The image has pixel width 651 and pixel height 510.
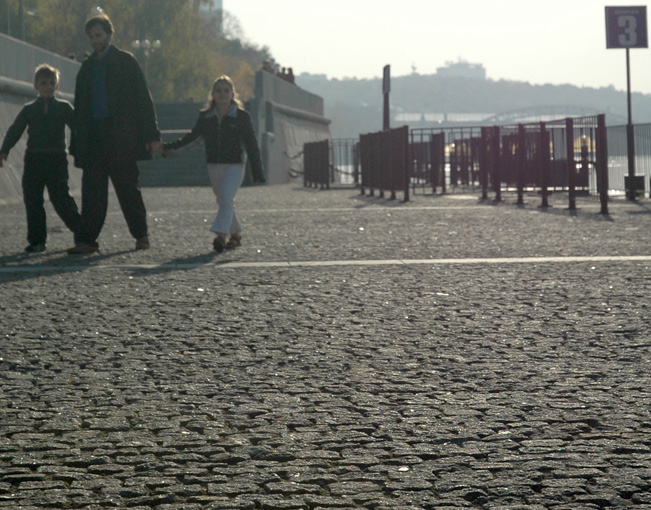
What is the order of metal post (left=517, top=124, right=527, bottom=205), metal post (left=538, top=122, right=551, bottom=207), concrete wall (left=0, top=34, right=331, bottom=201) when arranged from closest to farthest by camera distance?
metal post (left=538, top=122, right=551, bottom=207) < metal post (left=517, top=124, right=527, bottom=205) < concrete wall (left=0, top=34, right=331, bottom=201)

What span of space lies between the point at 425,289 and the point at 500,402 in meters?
3.38

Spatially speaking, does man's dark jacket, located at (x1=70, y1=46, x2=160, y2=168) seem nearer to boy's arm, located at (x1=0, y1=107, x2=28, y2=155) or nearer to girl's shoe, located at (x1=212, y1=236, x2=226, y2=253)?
boy's arm, located at (x1=0, y1=107, x2=28, y2=155)

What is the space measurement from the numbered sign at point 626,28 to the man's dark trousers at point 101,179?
462 inches

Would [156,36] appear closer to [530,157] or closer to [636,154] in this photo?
[530,157]

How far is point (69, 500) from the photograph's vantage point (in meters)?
3.12

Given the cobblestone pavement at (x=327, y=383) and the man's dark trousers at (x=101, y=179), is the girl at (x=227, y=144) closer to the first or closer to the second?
the man's dark trousers at (x=101, y=179)

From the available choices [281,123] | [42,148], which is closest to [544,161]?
[42,148]

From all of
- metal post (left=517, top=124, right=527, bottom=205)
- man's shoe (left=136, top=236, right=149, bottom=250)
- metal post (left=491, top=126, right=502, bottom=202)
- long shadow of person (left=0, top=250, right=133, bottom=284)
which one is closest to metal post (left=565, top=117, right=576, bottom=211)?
metal post (left=517, top=124, right=527, bottom=205)

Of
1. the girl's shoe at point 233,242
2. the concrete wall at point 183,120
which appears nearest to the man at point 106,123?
the girl's shoe at point 233,242

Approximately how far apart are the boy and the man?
0.43 m

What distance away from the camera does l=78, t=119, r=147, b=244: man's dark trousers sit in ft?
33.9

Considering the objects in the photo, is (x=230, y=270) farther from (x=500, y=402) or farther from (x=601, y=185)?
(x=601, y=185)

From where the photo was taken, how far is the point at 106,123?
10328 millimetres

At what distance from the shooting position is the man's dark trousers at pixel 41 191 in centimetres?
1074
